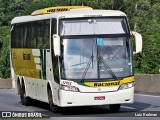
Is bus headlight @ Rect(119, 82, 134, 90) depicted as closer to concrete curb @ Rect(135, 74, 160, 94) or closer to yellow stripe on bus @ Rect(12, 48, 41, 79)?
yellow stripe on bus @ Rect(12, 48, 41, 79)

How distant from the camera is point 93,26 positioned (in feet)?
64.1

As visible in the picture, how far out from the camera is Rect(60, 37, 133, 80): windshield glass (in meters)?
19.0

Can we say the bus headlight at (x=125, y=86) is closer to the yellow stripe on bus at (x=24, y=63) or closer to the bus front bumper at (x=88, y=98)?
the bus front bumper at (x=88, y=98)

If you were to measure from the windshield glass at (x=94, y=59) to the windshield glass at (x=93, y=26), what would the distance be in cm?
23

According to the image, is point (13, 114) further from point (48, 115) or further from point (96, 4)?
point (96, 4)

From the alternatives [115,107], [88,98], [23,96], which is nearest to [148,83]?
[23,96]

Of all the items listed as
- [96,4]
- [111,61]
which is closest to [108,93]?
[111,61]

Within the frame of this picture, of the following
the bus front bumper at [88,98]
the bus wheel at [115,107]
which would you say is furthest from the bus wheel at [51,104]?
the bus wheel at [115,107]

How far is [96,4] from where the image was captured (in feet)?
259

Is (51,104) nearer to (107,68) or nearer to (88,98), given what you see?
(88,98)

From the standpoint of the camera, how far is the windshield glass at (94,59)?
19.0 m

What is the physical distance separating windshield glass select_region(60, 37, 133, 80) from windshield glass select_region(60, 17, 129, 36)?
23 centimetres

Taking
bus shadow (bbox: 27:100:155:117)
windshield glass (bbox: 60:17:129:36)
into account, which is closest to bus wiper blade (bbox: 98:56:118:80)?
windshield glass (bbox: 60:17:129:36)

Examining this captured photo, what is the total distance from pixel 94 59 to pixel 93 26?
101cm
